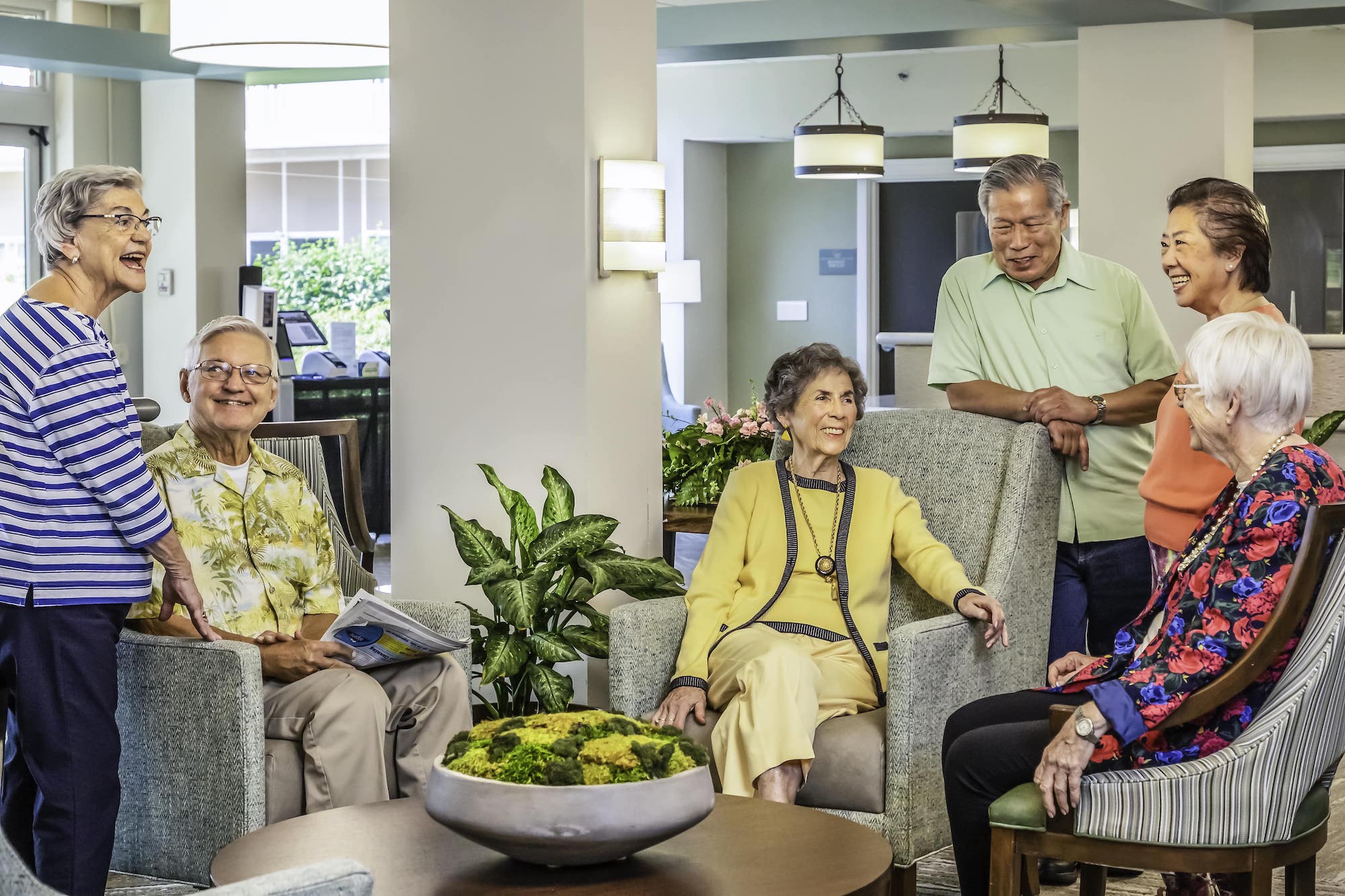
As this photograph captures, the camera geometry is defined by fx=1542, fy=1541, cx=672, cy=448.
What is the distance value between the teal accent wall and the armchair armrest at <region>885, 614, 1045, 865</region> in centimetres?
904

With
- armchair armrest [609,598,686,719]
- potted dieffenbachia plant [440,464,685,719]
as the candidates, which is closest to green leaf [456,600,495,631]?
potted dieffenbachia plant [440,464,685,719]

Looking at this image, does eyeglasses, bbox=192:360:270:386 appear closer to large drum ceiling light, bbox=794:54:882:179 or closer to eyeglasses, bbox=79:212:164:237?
eyeglasses, bbox=79:212:164:237

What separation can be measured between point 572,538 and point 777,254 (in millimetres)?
9030

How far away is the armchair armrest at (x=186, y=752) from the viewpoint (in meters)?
2.85

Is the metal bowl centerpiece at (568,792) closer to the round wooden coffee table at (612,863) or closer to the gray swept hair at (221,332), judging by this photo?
the round wooden coffee table at (612,863)

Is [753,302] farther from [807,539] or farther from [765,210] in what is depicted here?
[807,539]

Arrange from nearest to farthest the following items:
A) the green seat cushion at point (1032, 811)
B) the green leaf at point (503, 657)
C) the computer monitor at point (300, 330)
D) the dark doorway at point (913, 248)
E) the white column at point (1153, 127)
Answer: the green seat cushion at point (1032, 811), the green leaf at point (503, 657), the white column at point (1153, 127), the computer monitor at point (300, 330), the dark doorway at point (913, 248)

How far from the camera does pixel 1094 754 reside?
2430 millimetres

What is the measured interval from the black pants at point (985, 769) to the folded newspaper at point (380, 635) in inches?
40.7

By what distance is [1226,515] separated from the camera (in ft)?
7.94

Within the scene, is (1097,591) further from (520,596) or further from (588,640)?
(520,596)

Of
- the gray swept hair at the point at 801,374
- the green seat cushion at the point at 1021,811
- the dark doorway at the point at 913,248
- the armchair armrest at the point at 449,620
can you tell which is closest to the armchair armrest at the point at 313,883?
the green seat cushion at the point at 1021,811

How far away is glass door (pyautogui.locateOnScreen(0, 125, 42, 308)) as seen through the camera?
9.81 m

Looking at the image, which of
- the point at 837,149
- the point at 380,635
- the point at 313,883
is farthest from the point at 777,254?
the point at 313,883
